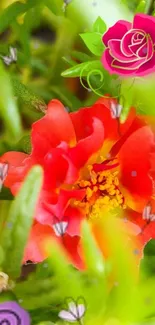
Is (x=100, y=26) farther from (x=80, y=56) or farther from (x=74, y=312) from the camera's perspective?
(x=74, y=312)

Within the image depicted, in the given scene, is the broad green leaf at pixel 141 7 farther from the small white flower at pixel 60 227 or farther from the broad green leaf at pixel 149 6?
the small white flower at pixel 60 227

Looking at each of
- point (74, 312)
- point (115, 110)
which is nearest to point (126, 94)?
point (115, 110)

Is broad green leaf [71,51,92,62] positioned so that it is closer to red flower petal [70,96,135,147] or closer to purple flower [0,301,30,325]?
red flower petal [70,96,135,147]

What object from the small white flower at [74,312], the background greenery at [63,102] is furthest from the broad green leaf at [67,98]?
the small white flower at [74,312]

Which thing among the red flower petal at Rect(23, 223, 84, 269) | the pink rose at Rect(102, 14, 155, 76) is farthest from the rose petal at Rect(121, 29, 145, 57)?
the red flower petal at Rect(23, 223, 84, 269)

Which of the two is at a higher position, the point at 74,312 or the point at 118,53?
the point at 118,53

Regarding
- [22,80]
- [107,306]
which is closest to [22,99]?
[22,80]
